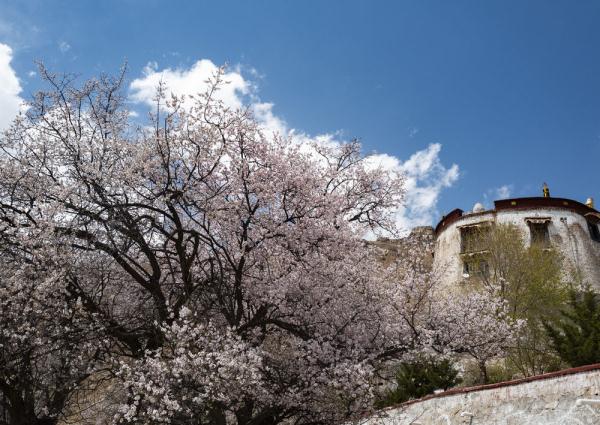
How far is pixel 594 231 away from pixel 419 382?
24.8m

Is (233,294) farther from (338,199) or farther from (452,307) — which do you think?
(452,307)

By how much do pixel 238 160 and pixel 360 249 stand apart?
11.5 feet

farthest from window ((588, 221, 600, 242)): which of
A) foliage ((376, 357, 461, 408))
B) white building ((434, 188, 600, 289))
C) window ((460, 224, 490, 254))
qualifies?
foliage ((376, 357, 461, 408))

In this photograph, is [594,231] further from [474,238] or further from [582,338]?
[582,338]

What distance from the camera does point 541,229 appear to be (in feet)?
107

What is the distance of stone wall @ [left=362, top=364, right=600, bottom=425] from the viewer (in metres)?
8.03

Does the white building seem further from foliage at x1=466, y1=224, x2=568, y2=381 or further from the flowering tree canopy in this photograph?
the flowering tree canopy

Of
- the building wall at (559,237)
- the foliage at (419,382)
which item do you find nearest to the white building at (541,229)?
the building wall at (559,237)

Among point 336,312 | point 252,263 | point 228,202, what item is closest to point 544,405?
point 336,312

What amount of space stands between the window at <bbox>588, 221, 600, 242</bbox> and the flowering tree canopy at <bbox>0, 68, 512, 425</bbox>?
25759mm

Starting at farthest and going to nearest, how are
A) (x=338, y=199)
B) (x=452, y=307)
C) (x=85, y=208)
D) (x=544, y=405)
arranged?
(x=452, y=307) → (x=338, y=199) → (x=85, y=208) → (x=544, y=405)

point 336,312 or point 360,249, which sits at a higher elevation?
point 360,249

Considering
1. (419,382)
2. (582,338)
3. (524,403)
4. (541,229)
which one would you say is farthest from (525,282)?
(524,403)

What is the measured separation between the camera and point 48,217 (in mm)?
9062
